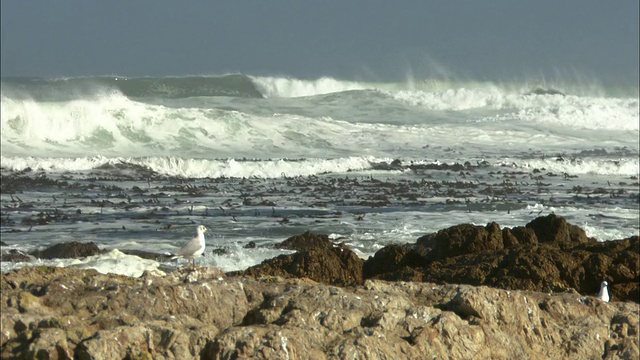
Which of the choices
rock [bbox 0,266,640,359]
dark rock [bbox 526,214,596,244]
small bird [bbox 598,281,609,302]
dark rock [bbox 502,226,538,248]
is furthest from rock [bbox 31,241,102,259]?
rock [bbox 0,266,640,359]

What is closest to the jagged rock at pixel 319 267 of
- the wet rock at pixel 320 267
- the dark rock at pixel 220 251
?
the wet rock at pixel 320 267

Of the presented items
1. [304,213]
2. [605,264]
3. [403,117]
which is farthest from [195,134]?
[605,264]

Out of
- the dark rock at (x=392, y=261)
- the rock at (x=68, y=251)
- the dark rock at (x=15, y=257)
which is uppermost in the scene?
the dark rock at (x=392, y=261)

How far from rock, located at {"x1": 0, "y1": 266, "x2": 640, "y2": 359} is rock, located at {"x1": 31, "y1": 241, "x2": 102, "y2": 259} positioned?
26.8 ft

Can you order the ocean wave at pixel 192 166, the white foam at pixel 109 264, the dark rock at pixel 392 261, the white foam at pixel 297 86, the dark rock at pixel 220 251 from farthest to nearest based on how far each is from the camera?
1. the white foam at pixel 297 86
2. the ocean wave at pixel 192 166
3. the dark rock at pixel 220 251
4. the white foam at pixel 109 264
5. the dark rock at pixel 392 261

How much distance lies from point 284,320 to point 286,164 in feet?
90.8

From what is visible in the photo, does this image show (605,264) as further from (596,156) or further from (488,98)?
(488,98)

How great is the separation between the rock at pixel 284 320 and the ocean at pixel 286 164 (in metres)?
7.42

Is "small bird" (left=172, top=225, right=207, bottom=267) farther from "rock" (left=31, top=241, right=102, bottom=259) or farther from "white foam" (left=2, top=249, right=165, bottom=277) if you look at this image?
"rock" (left=31, top=241, right=102, bottom=259)

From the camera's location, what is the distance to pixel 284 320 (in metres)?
5.84

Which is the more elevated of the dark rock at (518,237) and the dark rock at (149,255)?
the dark rock at (518,237)

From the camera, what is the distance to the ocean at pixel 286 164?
18.5 metres

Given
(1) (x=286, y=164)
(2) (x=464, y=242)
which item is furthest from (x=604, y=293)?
(1) (x=286, y=164)

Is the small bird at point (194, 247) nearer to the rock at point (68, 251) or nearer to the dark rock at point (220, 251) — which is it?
the rock at point (68, 251)
